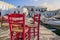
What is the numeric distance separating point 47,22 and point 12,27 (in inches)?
392

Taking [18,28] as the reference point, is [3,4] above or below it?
above

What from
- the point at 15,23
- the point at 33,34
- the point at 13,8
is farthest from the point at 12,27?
the point at 13,8

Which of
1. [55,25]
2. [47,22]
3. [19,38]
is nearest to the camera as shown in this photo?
[19,38]

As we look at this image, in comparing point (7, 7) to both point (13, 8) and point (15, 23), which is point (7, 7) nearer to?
point (13, 8)

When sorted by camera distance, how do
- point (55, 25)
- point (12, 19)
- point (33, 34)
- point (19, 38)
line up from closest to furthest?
point (12, 19), point (19, 38), point (33, 34), point (55, 25)

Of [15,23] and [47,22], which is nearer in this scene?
[15,23]

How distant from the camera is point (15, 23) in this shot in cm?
335

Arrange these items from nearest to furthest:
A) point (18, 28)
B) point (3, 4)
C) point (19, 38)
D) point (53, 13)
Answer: point (18, 28), point (19, 38), point (3, 4), point (53, 13)

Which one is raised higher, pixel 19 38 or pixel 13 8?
pixel 13 8

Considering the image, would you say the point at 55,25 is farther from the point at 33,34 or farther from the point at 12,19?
the point at 12,19

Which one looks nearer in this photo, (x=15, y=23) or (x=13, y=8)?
(x=15, y=23)

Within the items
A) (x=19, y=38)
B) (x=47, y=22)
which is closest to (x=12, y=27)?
(x=19, y=38)

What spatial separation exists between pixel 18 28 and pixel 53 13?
1269 cm

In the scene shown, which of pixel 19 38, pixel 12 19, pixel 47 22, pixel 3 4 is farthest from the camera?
pixel 3 4
